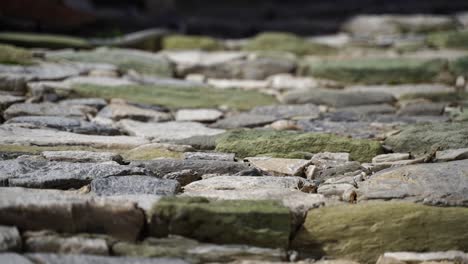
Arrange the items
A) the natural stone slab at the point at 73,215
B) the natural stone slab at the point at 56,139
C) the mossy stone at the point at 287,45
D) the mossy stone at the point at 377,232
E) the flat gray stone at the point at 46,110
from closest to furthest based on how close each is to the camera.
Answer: the natural stone slab at the point at 73,215, the mossy stone at the point at 377,232, the natural stone slab at the point at 56,139, the flat gray stone at the point at 46,110, the mossy stone at the point at 287,45

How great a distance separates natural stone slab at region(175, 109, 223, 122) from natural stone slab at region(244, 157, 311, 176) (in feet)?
2.78

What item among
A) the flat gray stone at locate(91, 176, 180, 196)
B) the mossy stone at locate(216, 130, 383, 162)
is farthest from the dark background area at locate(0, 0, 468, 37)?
the flat gray stone at locate(91, 176, 180, 196)

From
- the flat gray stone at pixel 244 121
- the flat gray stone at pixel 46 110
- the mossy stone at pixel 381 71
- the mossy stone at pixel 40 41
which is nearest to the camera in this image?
the flat gray stone at pixel 46 110

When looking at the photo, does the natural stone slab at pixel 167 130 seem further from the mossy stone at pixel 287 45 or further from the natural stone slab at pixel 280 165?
the mossy stone at pixel 287 45

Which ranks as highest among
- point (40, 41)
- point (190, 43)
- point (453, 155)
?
point (453, 155)

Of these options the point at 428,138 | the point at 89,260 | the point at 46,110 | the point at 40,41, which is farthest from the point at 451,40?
the point at 89,260

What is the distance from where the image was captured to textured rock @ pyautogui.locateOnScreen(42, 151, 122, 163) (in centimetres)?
252

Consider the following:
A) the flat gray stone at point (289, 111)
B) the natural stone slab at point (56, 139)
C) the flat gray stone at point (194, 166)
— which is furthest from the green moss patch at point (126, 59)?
the flat gray stone at point (194, 166)

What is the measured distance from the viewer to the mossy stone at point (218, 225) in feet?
6.27

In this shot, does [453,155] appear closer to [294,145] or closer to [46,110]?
[294,145]

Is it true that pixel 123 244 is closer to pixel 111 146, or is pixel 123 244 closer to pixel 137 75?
pixel 111 146

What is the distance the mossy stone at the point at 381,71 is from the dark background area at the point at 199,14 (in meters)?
1.59

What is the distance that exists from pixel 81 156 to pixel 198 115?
1.12 m

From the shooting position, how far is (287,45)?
548 centimetres
